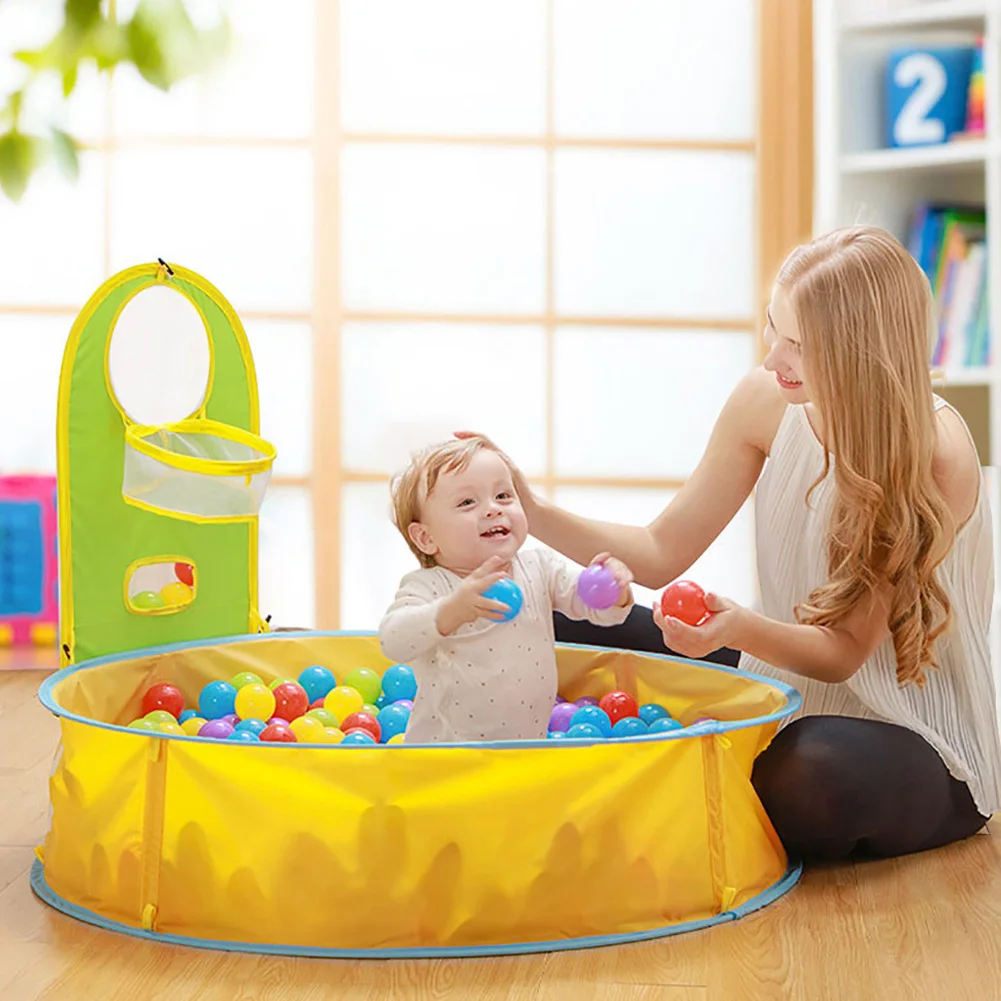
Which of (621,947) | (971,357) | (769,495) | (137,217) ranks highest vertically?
(137,217)

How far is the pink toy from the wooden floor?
1.57 m

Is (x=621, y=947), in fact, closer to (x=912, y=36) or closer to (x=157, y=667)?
(x=157, y=667)

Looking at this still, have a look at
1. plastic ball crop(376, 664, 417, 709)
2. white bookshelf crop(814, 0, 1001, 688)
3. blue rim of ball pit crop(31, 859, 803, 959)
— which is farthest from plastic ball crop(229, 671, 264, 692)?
white bookshelf crop(814, 0, 1001, 688)

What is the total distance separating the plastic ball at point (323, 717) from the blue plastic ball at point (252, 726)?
75mm

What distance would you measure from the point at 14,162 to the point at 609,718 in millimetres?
1138

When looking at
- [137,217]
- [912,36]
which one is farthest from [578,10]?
[137,217]

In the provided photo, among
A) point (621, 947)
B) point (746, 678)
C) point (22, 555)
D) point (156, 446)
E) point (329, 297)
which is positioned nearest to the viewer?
point (621, 947)

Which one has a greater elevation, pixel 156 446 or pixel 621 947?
pixel 156 446

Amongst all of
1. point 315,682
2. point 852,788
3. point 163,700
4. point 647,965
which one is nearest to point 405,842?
point 647,965

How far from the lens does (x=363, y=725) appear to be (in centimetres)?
208

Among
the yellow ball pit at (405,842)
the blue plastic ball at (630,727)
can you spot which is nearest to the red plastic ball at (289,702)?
the blue plastic ball at (630,727)

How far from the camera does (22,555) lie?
312 cm

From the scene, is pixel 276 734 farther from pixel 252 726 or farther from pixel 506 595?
pixel 506 595

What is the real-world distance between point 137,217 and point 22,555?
0.81 metres
